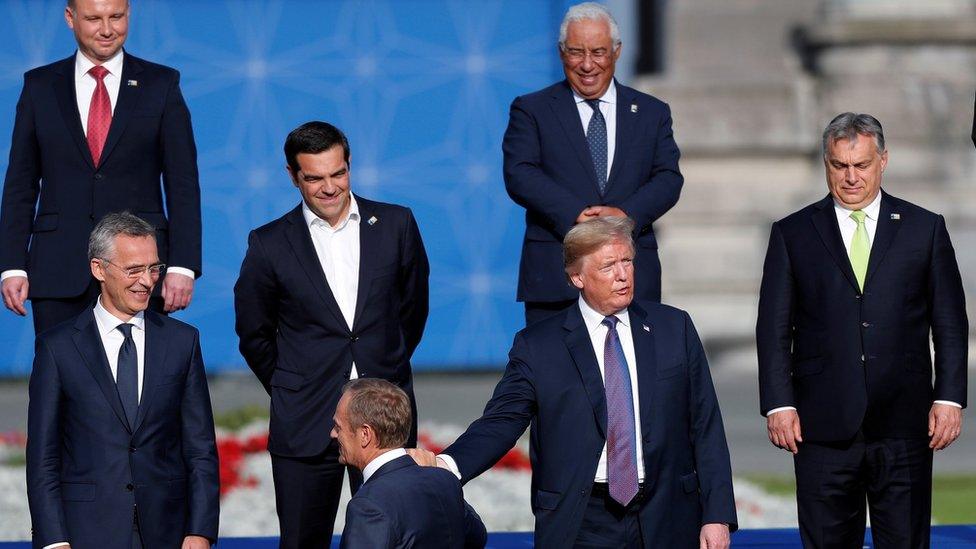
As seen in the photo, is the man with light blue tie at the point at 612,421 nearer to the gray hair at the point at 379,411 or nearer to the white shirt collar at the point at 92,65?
the gray hair at the point at 379,411

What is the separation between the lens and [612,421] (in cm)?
461

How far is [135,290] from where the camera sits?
4.84 meters

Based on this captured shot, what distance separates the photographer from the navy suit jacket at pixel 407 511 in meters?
4.01

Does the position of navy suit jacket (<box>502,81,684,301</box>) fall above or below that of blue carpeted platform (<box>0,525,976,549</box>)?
above

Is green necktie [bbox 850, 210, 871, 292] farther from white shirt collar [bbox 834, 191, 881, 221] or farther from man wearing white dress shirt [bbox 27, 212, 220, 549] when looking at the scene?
man wearing white dress shirt [bbox 27, 212, 220, 549]

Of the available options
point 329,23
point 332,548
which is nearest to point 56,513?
point 332,548

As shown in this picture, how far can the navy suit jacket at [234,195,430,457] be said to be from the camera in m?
5.45

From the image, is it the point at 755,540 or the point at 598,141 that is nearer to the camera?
the point at 598,141

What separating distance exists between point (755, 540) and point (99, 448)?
8.59 feet

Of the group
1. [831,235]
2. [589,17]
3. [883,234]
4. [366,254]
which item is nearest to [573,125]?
[589,17]

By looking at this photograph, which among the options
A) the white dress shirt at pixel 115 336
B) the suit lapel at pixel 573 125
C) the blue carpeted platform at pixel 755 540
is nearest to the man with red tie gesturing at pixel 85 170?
the white dress shirt at pixel 115 336

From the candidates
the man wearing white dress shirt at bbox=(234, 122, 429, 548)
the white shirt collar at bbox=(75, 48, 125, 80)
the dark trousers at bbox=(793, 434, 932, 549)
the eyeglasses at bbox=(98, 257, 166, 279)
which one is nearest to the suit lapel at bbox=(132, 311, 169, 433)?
the eyeglasses at bbox=(98, 257, 166, 279)

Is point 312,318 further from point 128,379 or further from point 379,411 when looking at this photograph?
point 379,411

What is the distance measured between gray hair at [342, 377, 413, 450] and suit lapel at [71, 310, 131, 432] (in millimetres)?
910
